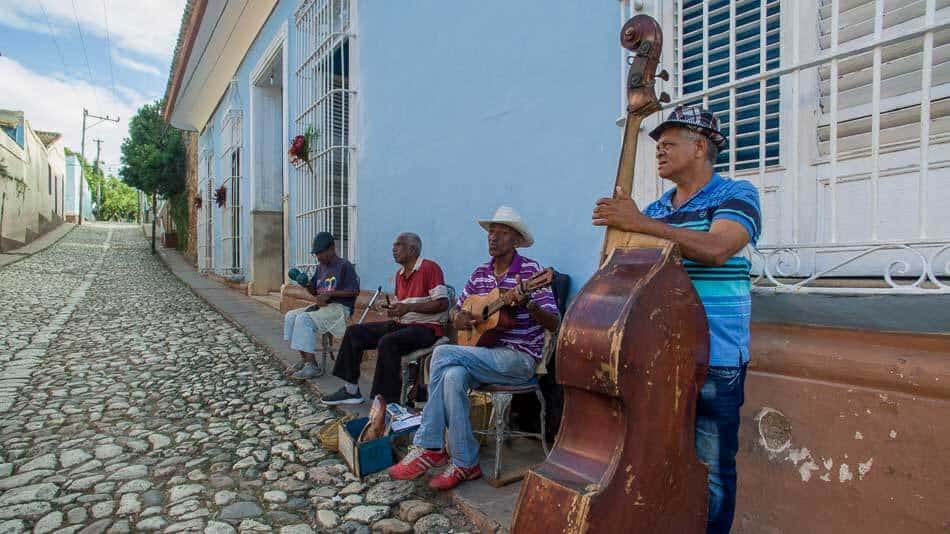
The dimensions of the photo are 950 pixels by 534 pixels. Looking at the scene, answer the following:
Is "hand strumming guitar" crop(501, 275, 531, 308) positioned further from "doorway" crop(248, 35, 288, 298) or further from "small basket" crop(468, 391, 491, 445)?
"doorway" crop(248, 35, 288, 298)

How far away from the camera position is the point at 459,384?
262 centimetres

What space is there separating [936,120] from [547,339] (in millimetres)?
1820

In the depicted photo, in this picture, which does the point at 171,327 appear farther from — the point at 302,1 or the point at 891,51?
the point at 891,51

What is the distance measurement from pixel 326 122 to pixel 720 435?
18.9ft

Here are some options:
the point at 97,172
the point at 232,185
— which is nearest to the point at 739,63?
the point at 232,185

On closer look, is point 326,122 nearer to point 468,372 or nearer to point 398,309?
point 398,309

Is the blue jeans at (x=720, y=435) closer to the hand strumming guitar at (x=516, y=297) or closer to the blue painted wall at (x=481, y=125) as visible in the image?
the hand strumming guitar at (x=516, y=297)

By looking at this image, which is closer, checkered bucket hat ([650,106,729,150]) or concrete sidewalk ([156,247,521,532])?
checkered bucket hat ([650,106,729,150])

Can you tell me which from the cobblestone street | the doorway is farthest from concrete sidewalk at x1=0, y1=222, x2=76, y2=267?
the cobblestone street

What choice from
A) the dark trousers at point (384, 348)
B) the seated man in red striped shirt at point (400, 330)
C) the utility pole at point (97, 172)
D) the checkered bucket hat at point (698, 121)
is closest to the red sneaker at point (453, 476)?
the dark trousers at point (384, 348)

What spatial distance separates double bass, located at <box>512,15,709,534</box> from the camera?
1249mm

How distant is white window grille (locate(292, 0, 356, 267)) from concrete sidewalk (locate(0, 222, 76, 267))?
11.0 metres

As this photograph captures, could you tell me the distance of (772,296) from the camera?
2.11 metres

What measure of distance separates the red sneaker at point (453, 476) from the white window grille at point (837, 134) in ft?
5.16
